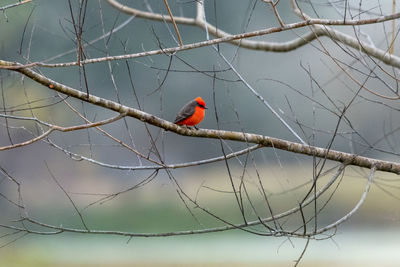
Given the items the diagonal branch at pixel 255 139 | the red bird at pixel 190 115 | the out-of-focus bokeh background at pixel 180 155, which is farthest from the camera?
the out-of-focus bokeh background at pixel 180 155

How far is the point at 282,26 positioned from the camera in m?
3.14

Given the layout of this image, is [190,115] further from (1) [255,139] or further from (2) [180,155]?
(2) [180,155]

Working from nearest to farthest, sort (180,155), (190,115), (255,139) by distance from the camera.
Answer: (255,139), (190,115), (180,155)

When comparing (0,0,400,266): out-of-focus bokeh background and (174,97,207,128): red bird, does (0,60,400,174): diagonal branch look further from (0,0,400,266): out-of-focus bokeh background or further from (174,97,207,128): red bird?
(0,0,400,266): out-of-focus bokeh background

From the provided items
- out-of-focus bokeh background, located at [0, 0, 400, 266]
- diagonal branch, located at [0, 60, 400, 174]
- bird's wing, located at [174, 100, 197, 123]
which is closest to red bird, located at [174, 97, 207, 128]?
bird's wing, located at [174, 100, 197, 123]

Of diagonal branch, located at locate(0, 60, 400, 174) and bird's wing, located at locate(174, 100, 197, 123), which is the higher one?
bird's wing, located at locate(174, 100, 197, 123)

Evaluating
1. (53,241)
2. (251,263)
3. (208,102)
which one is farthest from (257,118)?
(53,241)

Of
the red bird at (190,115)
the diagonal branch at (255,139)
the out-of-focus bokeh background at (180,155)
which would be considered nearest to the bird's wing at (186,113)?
the red bird at (190,115)

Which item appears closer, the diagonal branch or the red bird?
the diagonal branch

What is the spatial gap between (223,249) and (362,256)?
11.2 feet

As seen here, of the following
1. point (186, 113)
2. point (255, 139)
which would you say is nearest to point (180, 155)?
point (186, 113)

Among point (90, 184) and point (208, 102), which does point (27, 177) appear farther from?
point (208, 102)

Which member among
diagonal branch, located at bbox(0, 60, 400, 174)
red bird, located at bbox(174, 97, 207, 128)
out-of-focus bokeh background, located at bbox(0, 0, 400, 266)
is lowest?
diagonal branch, located at bbox(0, 60, 400, 174)

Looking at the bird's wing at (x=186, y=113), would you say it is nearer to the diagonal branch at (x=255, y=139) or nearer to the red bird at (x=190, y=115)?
the red bird at (x=190, y=115)
